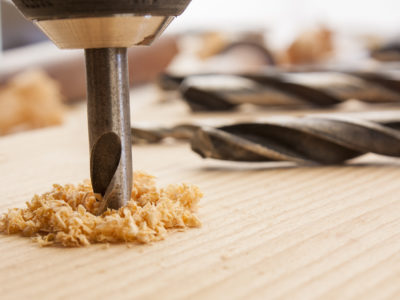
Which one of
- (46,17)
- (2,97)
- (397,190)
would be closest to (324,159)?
(397,190)

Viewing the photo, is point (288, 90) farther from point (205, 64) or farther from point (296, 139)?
point (205, 64)

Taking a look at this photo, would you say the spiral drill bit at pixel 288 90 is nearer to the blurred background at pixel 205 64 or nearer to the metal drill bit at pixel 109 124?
the blurred background at pixel 205 64

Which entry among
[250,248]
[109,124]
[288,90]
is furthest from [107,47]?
[288,90]

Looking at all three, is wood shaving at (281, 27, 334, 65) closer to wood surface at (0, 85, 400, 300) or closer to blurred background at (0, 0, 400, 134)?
blurred background at (0, 0, 400, 134)

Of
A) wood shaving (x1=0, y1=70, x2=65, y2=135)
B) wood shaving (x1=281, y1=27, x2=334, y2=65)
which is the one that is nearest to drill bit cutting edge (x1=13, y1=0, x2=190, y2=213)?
wood shaving (x1=0, y1=70, x2=65, y2=135)

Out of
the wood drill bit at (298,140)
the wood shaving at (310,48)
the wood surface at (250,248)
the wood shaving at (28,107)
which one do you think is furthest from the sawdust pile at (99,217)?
the wood shaving at (310,48)

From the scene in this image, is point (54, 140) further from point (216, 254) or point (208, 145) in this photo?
point (216, 254)
